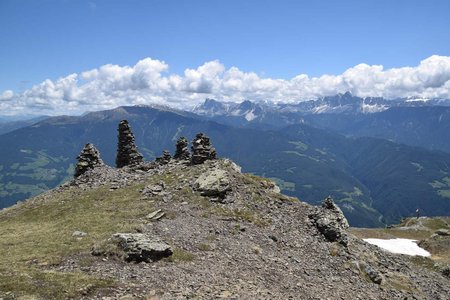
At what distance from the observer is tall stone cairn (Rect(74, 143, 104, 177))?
64625 millimetres

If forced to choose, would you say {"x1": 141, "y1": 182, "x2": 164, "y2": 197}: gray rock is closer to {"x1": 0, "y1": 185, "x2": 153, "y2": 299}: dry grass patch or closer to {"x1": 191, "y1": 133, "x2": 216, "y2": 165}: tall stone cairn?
{"x1": 0, "y1": 185, "x2": 153, "y2": 299}: dry grass patch

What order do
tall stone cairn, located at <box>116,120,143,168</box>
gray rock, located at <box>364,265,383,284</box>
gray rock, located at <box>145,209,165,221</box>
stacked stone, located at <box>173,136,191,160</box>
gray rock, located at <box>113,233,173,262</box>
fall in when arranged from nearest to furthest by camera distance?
gray rock, located at <box>113,233,173,262</box> → gray rock, located at <box>364,265,383,284</box> → gray rock, located at <box>145,209,165,221</box> → stacked stone, located at <box>173,136,191,160</box> → tall stone cairn, located at <box>116,120,143,168</box>

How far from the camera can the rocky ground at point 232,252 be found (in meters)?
27.5

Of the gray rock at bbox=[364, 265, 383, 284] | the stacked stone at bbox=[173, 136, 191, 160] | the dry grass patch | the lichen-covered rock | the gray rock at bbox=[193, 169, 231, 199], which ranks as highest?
the stacked stone at bbox=[173, 136, 191, 160]

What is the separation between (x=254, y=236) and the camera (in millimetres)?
40344

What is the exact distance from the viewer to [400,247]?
83375 mm

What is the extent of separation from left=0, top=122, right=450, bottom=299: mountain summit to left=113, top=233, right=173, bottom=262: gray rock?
81mm

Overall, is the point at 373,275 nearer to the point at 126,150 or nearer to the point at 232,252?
the point at 232,252

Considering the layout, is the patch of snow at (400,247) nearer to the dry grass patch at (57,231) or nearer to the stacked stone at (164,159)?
the stacked stone at (164,159)

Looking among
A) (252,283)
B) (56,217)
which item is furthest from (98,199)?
(252,283)

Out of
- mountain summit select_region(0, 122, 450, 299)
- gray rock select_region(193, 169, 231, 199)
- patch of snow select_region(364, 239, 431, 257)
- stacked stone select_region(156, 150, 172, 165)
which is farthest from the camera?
patch of snow select_region(364, 239, 431, 257)

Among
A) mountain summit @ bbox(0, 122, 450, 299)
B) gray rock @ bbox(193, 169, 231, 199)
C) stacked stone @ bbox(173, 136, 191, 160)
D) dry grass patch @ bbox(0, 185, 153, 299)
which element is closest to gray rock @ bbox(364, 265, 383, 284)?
mountain summit @ bbox(0, 122, 450, 299)

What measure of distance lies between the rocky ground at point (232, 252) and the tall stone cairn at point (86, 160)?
4009 millimetres

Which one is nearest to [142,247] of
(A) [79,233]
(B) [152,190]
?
(A) [79,233]
